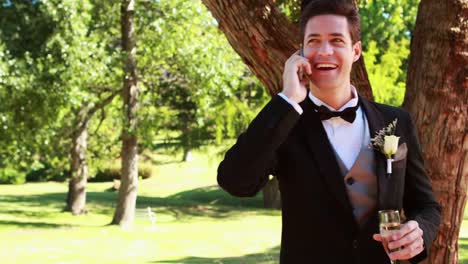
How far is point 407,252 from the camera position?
2.76 metres

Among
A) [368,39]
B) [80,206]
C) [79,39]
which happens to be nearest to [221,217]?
[80,206]

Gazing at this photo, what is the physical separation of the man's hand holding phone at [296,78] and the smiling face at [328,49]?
0.06 metres

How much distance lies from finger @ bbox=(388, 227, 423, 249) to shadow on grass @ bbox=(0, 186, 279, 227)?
2473cm

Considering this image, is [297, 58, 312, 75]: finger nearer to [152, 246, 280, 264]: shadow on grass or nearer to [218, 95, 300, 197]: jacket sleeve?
[218, 95, 300, 197]: jacket sleeve

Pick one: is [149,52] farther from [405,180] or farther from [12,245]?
[405,180]

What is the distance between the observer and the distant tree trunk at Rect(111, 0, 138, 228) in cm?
2411

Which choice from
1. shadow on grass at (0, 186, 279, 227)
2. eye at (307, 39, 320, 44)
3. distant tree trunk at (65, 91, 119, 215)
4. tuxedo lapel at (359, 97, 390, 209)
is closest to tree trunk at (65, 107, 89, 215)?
distant tree trunk at (65, 91, 119, 215)

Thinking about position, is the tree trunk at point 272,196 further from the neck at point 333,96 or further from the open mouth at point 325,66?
the open mouth at point 325,66

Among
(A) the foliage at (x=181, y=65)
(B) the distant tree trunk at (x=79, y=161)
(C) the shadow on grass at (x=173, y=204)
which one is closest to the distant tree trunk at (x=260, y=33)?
(A) the foliage at (x=181, y=65)

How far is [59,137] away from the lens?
2672cm

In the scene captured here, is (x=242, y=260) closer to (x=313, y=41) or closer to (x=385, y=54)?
(x=313, y=41)

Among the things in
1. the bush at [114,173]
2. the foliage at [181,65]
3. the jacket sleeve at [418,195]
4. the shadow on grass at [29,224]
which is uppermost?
the foliage at [181,65]

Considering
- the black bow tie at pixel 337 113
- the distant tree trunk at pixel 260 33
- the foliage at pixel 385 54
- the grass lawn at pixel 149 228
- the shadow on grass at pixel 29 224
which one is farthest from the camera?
the foliage at pixel 385 54

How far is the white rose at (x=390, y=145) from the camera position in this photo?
283cm
